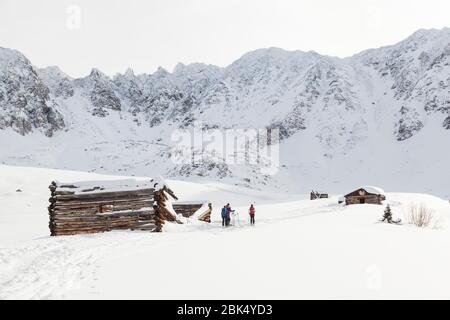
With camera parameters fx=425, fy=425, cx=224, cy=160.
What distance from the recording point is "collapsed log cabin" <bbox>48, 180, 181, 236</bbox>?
19.6m

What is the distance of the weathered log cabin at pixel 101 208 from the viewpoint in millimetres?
19625

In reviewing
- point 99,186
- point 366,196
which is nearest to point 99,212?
point 99,186

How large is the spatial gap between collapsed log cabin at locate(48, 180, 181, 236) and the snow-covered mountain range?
75078mm

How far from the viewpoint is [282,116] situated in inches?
5576

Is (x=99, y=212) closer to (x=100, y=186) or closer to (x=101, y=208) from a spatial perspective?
(x=101, y=208)

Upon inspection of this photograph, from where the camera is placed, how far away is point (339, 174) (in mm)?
107500

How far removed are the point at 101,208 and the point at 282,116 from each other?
12543cm

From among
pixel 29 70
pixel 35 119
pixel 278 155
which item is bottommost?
pixel 278 155

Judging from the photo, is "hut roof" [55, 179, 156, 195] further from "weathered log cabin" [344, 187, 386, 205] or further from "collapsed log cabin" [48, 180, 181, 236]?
"weathered log cabin" [344, 187, 386, 205]

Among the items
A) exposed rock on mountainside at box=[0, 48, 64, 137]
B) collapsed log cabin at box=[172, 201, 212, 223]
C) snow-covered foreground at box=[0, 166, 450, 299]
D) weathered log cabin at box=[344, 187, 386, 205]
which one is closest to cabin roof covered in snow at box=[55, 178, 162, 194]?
snow-covered foreground at box=[0, 166, 450, 299]

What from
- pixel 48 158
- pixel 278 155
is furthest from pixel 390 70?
pixel 48 158
